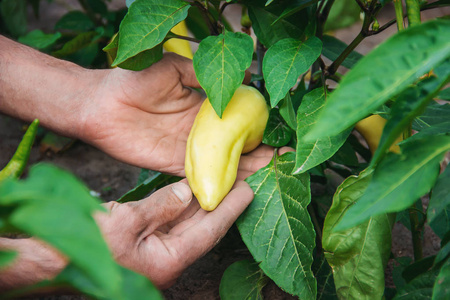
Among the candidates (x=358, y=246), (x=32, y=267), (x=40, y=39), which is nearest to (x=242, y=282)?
(x=358, y=246)

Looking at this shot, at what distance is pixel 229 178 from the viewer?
3.00ft

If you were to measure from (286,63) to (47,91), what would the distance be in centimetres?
62

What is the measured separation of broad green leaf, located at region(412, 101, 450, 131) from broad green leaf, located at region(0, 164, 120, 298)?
0.73 m

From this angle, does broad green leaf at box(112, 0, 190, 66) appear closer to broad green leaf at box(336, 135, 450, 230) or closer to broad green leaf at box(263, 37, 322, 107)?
broad green leaf at box(263, 37, 322, 107)

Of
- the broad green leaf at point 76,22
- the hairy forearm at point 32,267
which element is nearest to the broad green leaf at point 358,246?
the hairy forearm at point 32,267

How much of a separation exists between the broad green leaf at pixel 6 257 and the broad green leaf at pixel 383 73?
12.4 inches

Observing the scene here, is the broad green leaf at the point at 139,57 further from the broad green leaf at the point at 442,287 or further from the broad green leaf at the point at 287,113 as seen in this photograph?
the broad green leaf at the point at 442,287

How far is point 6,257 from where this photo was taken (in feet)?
1.14

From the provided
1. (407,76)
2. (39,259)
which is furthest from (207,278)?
(407,76)

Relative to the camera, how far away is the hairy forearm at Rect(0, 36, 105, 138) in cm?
109

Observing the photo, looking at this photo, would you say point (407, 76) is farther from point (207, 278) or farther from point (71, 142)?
point (71, 142)

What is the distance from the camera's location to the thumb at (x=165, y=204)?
84 cm

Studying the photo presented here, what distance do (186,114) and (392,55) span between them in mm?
685

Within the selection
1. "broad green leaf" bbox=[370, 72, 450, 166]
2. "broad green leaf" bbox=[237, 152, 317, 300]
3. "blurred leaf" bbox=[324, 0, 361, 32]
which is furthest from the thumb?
"blurred leaf" bbox=[324, 0, 361, 32]
